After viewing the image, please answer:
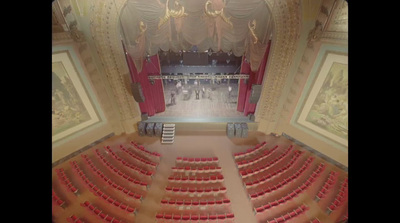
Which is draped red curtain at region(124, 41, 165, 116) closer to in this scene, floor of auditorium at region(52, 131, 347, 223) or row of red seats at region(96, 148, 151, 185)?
floor of auditorium at region(52, 131, 347, 223)

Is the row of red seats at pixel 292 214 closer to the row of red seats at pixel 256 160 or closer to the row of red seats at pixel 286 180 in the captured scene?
the row of red seats at pixel 286 180

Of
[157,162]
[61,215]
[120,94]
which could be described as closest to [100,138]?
[120,94]

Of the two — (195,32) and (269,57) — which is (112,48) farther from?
(269,57)

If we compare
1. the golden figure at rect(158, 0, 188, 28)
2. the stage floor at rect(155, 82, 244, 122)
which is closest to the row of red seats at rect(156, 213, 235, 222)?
the stage floor at rect(155, 82, 244, 122)

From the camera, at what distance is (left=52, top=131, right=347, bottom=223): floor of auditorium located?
521 centimetres

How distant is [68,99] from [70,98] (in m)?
0.06

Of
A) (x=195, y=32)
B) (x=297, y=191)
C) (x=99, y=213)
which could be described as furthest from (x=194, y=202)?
(x=195, y=32)

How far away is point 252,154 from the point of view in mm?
7293

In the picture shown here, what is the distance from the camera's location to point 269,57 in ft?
21.9

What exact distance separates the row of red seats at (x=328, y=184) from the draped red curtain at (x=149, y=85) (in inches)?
251

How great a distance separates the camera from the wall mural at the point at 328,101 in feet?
18.9

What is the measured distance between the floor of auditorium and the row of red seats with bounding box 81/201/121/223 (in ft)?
0.39

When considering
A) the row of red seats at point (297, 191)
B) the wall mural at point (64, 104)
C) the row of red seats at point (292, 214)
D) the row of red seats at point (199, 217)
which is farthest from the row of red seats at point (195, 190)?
the wall mural at point (64, 104)

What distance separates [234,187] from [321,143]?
3.47 metres
